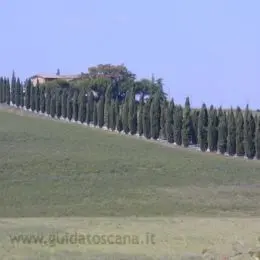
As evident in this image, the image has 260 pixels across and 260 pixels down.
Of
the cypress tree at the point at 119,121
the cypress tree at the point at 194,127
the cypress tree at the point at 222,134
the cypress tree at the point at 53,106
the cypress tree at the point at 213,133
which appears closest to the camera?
the cypress tree at the point at 222,134

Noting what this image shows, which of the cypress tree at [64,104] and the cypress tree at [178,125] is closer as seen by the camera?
the cypress tree at [178,125]

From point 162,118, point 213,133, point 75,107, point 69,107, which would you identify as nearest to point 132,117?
point 162,118

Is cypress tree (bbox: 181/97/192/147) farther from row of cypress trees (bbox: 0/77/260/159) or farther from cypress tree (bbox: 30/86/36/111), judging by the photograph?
cypress tree (bbox: 30/86/36/111)

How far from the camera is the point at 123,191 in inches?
1179

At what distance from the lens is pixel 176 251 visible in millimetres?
14547

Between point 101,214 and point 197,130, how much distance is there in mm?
27234

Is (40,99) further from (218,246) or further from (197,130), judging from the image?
(218,246)

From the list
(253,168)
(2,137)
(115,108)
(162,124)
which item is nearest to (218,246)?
(253,168)

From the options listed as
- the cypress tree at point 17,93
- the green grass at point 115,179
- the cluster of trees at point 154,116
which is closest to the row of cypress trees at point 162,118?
the cluster of trees at point 154,116

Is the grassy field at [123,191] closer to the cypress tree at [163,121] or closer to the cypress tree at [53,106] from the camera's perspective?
the cypress tree at [163,121]

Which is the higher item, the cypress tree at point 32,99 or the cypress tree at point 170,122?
the cypress tree at point 32,99

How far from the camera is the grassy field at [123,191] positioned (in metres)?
18.3

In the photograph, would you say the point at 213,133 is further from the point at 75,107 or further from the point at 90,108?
the point at 75,107

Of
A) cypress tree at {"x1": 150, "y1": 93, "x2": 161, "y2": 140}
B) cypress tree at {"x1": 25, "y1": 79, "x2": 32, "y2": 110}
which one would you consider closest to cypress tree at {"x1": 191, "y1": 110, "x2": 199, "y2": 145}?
cypress tree at {"x1": 150, "y1": 93, "x2": 161, "y2": 140}
